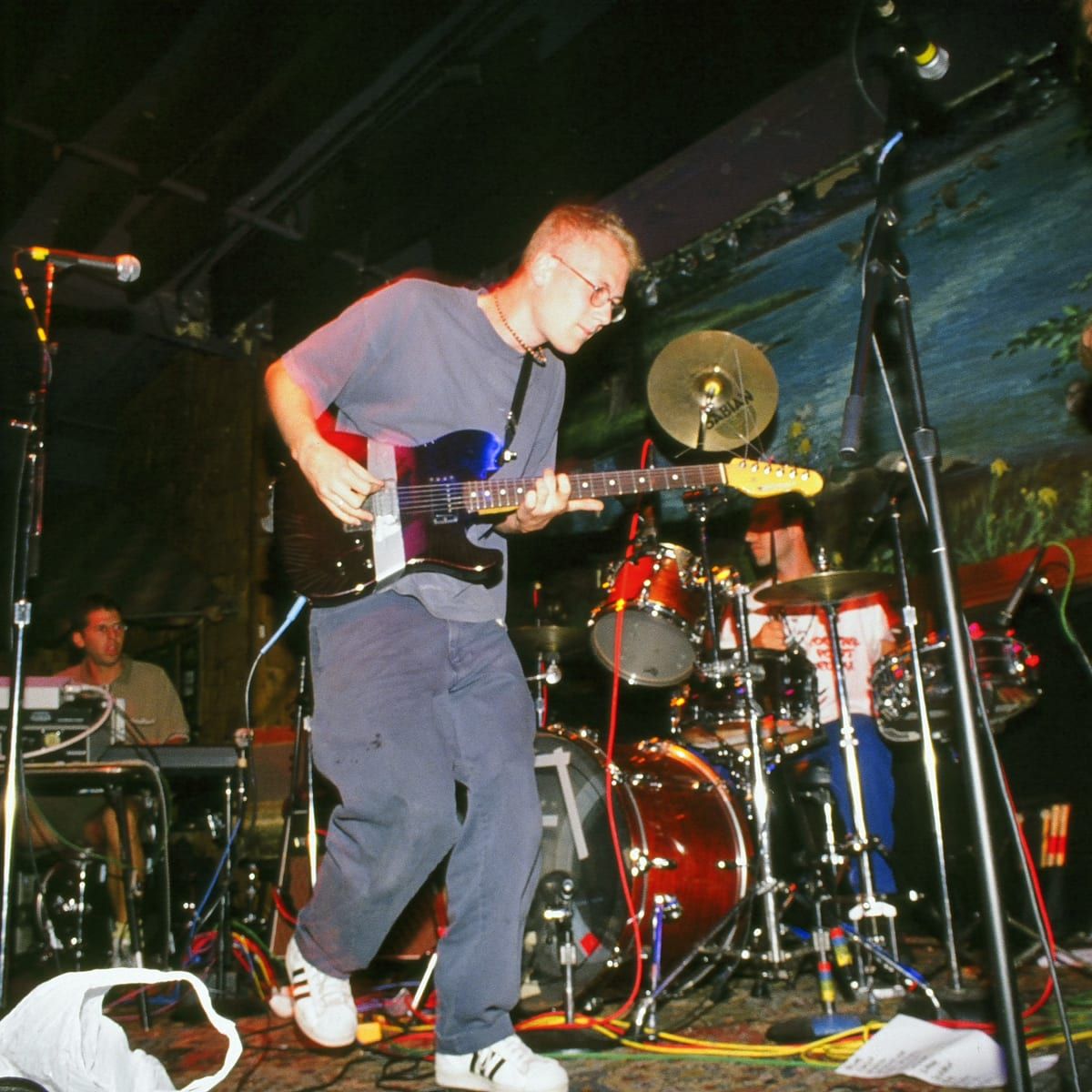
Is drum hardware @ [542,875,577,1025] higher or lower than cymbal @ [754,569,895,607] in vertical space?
lower

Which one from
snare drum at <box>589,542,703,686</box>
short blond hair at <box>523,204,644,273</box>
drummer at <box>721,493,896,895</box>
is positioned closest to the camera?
short blond hair at <box>523,204,644,273</box>

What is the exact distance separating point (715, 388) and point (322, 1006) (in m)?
2.83

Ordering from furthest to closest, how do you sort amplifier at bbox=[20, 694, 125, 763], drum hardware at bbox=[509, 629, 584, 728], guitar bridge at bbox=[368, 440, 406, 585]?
drum hardware at bbox=[509, 629, 584, 728], amplifier at bbox=[20, 694, 125, 763], guitar bridge at bbox=[368, 440, 406, 585]

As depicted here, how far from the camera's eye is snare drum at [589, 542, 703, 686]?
382 cm

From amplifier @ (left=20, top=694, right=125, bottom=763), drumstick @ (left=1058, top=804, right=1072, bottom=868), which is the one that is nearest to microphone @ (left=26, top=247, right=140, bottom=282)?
amplifier @ (left=20, top=694, right=125, bottom=763)

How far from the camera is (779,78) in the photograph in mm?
5160

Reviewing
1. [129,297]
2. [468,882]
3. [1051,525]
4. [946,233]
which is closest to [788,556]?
[1051,525]

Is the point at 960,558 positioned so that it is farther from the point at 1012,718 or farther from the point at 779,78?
the point at 779,78

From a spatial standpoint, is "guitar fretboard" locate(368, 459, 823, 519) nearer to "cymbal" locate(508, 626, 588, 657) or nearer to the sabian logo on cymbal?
the sabian logo on cymbal

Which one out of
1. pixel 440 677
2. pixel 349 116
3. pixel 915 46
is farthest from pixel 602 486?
pixel 349 116

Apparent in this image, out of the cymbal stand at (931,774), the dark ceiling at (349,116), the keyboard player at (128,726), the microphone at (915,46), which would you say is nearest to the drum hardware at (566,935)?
the cymbal stand at (931,774)

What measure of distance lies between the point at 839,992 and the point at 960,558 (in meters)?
2.02

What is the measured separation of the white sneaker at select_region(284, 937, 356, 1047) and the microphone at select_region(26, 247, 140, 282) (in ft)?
7.47

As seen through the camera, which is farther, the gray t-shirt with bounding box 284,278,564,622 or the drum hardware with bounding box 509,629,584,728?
the drum hardware with bounding box 509,629,584,728
